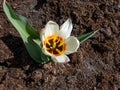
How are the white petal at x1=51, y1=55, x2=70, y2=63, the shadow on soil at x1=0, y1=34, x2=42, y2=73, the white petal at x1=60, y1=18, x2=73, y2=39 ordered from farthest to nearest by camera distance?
the shadow on soil at x1=0, y1=34, x2=42, y2=73 < the white petal at x1=60, y1=18, x2=73, y2=39 < the white petal at x1=51, y1=55, x2=70, y2=63

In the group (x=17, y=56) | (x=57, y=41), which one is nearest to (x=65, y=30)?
(x=57, y=41)

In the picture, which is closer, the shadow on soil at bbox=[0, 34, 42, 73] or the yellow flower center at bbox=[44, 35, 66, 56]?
the yellow flower center at bbox=[44, 35, 66, 56]

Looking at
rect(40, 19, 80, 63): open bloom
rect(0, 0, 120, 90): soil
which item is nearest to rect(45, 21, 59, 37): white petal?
rect(40, 19, 80, 63): open bloom

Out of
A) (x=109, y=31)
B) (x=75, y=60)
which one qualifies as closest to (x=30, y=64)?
(x=75, y=60)

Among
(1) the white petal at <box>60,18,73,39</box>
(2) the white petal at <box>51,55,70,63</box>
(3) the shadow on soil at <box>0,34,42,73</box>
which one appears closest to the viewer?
(2) the white petal at <box>51,55,70,63</box>

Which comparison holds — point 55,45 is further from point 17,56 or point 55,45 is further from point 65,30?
point 17,56

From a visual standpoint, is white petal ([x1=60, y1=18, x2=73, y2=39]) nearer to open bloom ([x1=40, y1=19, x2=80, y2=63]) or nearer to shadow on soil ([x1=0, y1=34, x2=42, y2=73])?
open bloom ([x1=40, y1=19, x2=80, y2=63])
